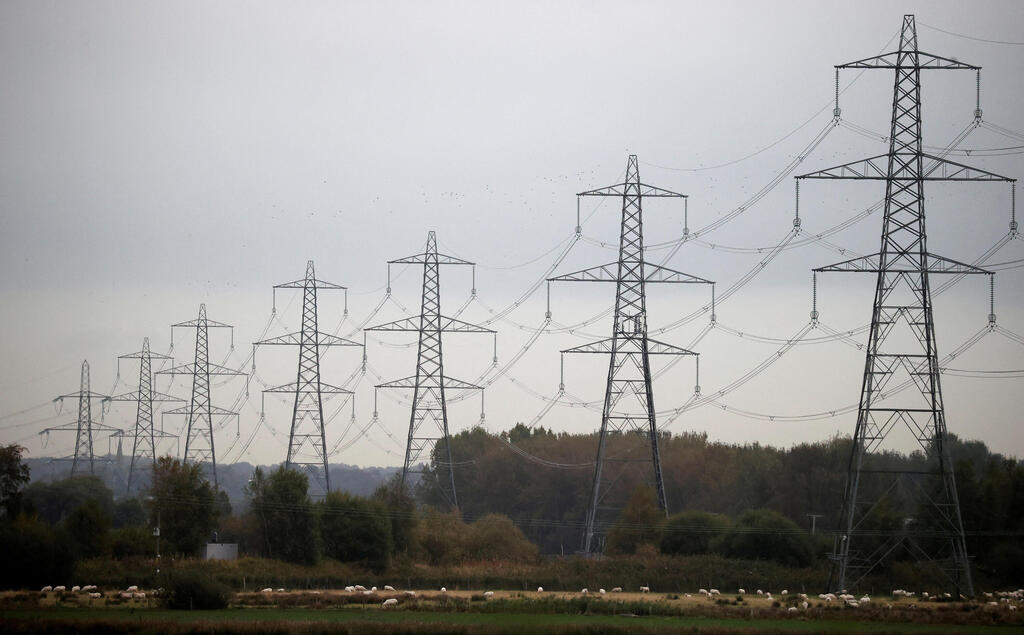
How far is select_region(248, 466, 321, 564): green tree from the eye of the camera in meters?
78.5

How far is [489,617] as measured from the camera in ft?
164

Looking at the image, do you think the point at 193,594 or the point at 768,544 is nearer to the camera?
the point at 193,594

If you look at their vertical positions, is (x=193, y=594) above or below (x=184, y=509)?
below

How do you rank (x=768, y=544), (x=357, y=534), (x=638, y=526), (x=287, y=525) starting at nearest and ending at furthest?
1. (x=768, y=544)
2. (x=638, y=526)
3. (x=287, y=525)
4. (x=357, y=534)

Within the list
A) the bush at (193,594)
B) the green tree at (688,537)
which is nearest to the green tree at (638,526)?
the green tree at (688,537)

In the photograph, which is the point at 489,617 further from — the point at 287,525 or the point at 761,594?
the point at 287,525

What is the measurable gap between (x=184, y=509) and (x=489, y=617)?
1455 inches

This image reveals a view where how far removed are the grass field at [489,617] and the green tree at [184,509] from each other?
66.7ft

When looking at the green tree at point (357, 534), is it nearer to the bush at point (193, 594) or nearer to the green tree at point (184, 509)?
the green tree at point (184, 509)

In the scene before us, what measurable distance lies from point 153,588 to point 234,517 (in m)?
25.4

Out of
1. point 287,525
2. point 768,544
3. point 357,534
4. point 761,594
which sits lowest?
point 761,594

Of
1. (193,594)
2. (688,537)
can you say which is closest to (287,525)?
(193,594)

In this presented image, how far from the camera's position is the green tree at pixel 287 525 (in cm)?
7850

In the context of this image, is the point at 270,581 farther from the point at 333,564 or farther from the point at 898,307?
the point at 898,307
